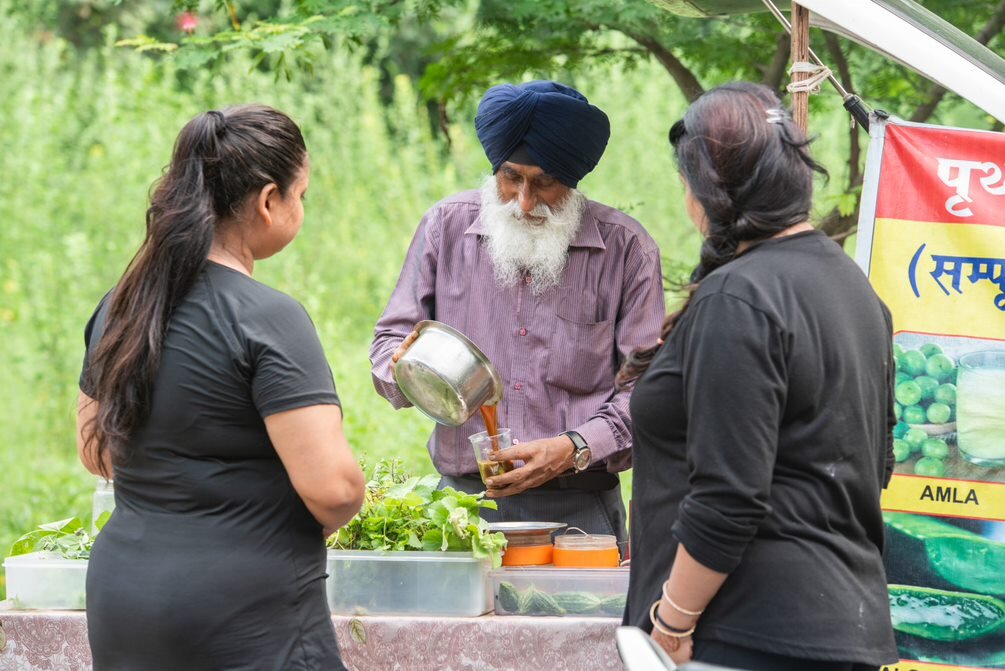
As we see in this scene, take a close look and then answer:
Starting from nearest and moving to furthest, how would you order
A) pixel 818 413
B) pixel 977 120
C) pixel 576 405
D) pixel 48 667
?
pixel 818 413 → pixel 48 667 → pixel 576 405 → pixel 977 120

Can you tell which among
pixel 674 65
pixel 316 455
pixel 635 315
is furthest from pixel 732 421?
pixel 674 65

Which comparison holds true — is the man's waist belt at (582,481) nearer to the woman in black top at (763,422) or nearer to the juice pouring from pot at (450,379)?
the juice pouring from pot at (450,379)

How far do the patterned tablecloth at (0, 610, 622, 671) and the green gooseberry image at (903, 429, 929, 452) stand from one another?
91cm

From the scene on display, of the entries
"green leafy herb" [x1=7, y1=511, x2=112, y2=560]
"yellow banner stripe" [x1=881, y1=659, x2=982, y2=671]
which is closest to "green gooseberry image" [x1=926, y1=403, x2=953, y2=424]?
"yellow banner stripe" [x1=881, y1=659, x2=982, y2=671]

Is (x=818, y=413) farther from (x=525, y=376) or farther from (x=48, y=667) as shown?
(x=48, y=667)

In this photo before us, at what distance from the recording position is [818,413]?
6.28 feet

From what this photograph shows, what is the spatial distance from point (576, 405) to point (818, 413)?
1332 mm

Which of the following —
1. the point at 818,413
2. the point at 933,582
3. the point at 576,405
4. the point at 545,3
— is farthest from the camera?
the point at 545,3

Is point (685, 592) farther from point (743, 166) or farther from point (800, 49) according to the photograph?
point (800, 49)

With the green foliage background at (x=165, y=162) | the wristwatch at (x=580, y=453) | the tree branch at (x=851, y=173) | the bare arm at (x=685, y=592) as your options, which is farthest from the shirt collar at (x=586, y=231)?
the green foliage background at (x=165, y=162)

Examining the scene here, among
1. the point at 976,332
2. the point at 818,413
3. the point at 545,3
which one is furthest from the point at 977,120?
the point at 818,413

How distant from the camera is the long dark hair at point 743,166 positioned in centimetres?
193

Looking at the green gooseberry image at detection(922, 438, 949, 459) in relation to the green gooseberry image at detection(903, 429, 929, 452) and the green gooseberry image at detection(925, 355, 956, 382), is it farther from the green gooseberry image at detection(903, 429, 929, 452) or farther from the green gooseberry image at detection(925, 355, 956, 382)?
the green gooseberry image at detection(925, 355, 956, 382)

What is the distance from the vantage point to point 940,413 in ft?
9.61
